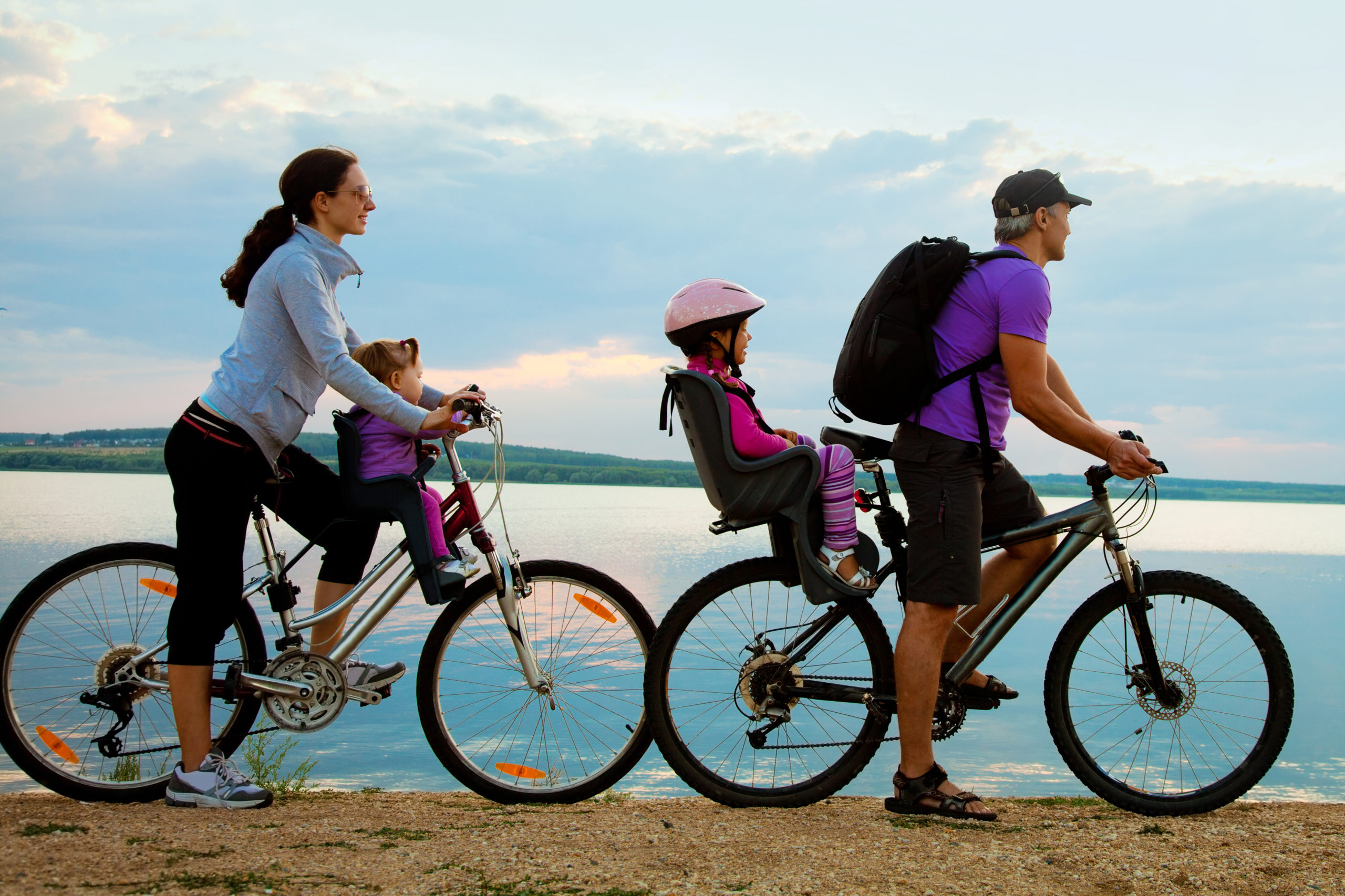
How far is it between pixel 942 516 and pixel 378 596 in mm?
2154

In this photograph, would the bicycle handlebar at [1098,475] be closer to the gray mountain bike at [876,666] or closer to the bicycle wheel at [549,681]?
the gray mountain bike at [876,666]

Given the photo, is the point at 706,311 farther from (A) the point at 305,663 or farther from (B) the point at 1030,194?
(A) the point at 305,663

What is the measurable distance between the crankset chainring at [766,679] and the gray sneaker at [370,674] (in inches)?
52.8

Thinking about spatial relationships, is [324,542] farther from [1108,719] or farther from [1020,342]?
[1108,719]

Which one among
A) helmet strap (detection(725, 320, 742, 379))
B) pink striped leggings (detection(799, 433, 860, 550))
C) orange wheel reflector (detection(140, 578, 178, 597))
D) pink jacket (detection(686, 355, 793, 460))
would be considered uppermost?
helmet strap (detection(725, 320, 742, 379))

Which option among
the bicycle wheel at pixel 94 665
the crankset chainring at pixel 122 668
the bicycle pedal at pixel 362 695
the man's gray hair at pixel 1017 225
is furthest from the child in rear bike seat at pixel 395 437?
the man's gray hair at pixel 1017 225

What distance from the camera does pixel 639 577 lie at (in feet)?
57.0

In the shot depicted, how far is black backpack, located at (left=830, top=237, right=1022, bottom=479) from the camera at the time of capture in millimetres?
3309

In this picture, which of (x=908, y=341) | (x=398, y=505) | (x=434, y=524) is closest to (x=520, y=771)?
(x=434, y=524)

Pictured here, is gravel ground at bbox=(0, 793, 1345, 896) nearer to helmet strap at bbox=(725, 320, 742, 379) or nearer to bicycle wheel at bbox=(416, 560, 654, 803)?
bicycle wheel at bbox=(416, 560, 654, 803)

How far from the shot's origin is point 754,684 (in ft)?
11.6

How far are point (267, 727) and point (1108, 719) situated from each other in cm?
353

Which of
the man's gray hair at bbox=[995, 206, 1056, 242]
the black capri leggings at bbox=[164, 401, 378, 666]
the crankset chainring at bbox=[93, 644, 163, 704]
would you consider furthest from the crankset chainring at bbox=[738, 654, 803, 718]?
the crankset chainring at bbox=[93, 644, 163, 704]

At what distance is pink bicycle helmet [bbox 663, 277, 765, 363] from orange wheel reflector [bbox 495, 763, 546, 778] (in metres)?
1.78
